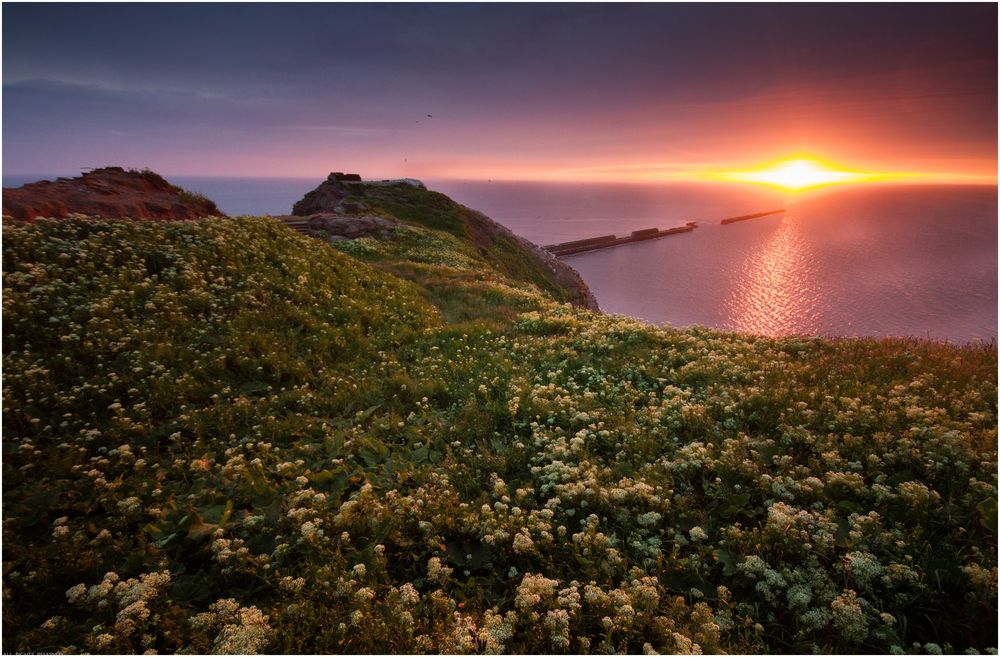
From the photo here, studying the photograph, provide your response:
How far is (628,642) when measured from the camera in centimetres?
410

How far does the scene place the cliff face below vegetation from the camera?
43594 mm

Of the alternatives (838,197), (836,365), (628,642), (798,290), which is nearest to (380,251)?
(836,365)

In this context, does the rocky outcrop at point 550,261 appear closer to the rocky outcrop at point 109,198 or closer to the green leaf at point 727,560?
the rocky outcrop at point 109,198

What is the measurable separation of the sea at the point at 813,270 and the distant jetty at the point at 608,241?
272cm

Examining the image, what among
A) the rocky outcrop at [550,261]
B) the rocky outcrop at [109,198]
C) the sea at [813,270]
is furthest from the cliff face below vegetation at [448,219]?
the rocky outcrop at [109,198]

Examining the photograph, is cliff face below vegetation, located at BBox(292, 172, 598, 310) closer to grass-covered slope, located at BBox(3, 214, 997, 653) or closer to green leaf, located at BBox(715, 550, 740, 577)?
grass-covered slope, located at BBox(3, 214, 997, 653)

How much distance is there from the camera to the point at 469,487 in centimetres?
665

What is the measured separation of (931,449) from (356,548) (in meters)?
7.65

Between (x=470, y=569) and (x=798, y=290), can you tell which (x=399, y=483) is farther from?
(x=798, y=290)

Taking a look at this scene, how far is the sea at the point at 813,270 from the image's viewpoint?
35.1 meters

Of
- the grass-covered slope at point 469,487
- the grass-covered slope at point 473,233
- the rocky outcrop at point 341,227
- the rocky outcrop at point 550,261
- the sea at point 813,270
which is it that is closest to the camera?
the grass-covered slope at point 469,487

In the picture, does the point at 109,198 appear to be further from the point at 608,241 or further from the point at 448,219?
the point at 608,241

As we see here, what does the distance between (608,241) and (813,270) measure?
3103 cm

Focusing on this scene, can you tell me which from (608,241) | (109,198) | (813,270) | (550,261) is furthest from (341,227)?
(813,270)
